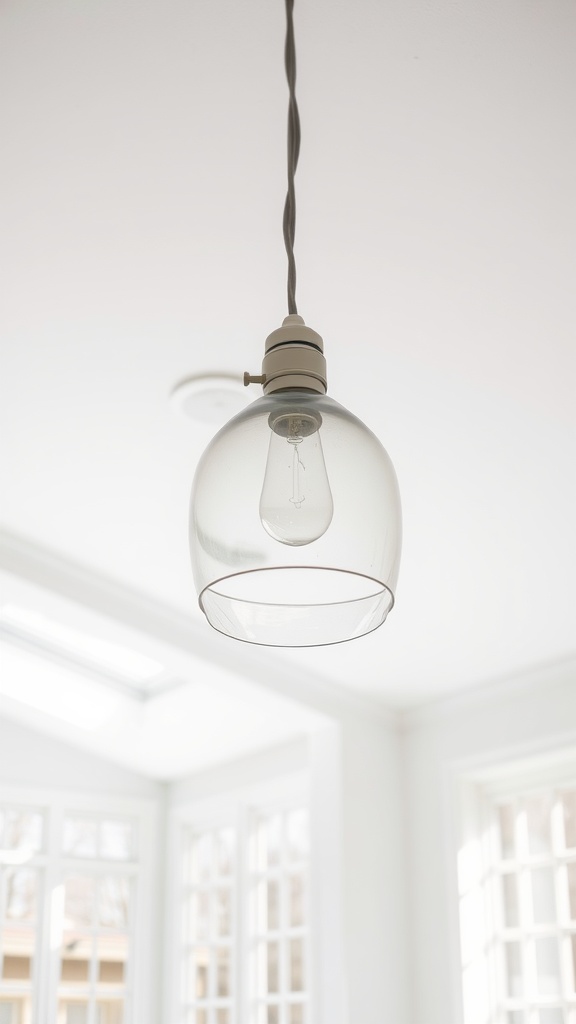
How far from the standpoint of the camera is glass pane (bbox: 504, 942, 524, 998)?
4.30m

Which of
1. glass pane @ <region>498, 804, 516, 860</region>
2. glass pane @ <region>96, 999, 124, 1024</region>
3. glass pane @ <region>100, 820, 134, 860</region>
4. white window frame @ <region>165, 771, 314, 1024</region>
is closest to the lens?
glass pane @ <region>498, 804, 516, 860</region>

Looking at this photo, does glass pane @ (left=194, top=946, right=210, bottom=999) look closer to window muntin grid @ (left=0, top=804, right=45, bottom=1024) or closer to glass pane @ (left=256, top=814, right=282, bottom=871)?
glass pane @ (left=256, top=814, right=282, bottom=871)

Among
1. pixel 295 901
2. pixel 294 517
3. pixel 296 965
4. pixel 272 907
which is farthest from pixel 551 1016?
pixel 294 517

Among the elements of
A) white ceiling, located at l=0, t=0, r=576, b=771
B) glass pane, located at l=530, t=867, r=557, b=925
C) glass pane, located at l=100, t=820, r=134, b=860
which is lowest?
glass pane, located at l=530, t=867, r=557, b=925

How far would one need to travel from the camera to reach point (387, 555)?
1138 mm

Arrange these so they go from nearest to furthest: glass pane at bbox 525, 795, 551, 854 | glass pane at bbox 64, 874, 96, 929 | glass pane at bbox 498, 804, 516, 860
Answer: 1. glass pane at bbox 525, 795, 551, 854
2. glass pane at bbox 498, 804, 516, 860
3. glass pane at bbox 64, 874, 96, 929

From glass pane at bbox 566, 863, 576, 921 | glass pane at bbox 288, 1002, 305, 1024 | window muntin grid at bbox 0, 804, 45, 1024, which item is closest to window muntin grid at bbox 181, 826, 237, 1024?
glass pane at bbox 288, 1002, 305, 1024

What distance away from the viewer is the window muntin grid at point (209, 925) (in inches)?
213

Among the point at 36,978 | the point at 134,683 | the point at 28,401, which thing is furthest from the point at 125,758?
the point at 28,401

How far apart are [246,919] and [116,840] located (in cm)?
104

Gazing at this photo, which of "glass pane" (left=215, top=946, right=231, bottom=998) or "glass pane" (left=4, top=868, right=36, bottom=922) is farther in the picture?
"glass pane" (left=4, top=868, right=36, bottom=922)

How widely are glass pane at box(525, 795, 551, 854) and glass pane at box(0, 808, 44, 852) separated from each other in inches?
106

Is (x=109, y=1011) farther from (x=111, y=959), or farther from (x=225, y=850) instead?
(x=225, y=850)

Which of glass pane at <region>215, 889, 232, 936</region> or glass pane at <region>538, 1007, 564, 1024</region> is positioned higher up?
glass pane at <region>215, 889, 232, 936</region>
